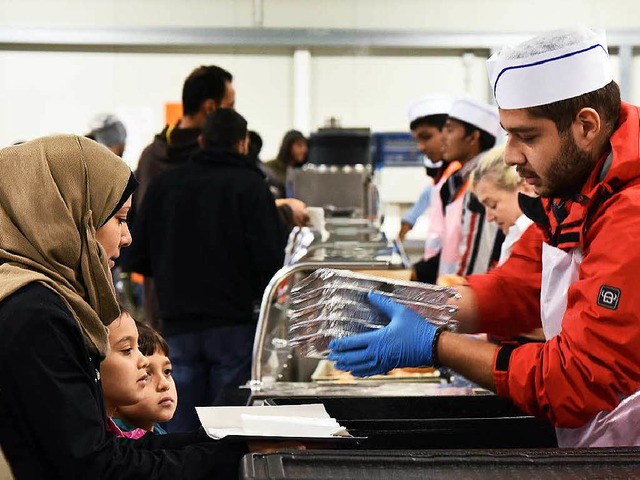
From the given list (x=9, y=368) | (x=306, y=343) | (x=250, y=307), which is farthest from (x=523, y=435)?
(x=250, y=307)

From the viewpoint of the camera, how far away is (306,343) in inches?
79.7

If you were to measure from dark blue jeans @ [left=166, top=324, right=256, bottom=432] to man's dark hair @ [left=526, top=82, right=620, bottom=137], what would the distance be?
233cm

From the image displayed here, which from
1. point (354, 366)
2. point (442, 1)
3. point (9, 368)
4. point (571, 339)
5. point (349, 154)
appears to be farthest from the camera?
point (442, 1)

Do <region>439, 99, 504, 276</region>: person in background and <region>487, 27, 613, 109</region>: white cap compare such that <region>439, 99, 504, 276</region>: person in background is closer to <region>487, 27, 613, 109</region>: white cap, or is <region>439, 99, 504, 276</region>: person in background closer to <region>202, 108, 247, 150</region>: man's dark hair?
<region>202, 108, 247, 150</region>: man's dark hair

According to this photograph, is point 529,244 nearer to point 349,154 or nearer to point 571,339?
point 571,339

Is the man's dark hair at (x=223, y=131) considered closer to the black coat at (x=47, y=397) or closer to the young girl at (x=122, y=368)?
the young girl at (x=122, y=368)

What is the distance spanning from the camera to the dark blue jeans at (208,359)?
4.02 m

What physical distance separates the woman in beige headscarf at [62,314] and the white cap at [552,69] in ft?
2.60

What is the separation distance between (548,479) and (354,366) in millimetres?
693

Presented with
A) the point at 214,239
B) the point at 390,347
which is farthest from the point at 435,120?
the point at 390,347

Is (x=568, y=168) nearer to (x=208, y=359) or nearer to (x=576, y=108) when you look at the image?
(x=576, y=108)

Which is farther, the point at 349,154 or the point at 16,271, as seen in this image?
the point at 349,154

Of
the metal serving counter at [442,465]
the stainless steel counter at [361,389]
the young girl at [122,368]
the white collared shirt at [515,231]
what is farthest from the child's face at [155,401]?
the white collared shirt at [515,231]

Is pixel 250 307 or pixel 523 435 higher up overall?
pixel 523 435
